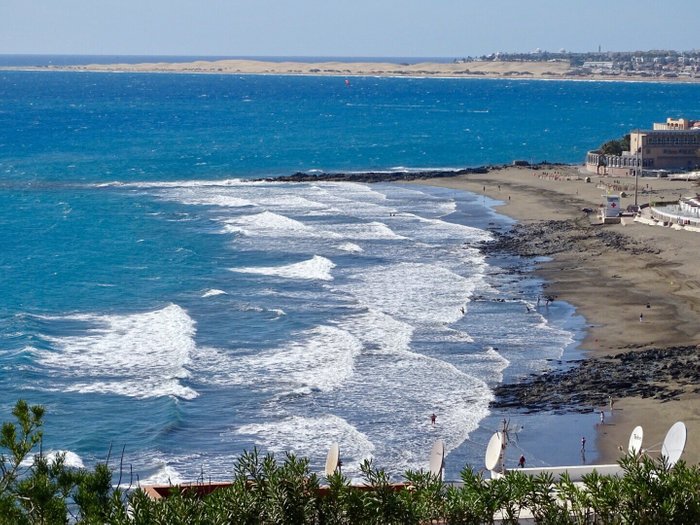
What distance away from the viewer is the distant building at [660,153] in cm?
10625

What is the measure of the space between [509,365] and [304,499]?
29.4m

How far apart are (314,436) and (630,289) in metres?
27.4

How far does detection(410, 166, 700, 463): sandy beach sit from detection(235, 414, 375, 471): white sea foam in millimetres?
8107

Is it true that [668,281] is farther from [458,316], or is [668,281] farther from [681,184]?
[681,184]

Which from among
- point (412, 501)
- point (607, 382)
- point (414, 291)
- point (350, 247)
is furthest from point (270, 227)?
point (412, 501)

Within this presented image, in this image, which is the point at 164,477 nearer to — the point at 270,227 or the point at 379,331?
the point at 379,331

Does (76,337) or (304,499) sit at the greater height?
(304,499)

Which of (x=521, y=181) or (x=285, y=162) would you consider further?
(x=285, y=162)

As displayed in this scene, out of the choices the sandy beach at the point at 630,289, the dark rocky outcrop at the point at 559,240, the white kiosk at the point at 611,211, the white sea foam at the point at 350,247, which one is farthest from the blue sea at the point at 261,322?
the white kiosk at the point at 611,211

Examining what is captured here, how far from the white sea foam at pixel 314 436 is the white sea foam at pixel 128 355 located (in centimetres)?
450

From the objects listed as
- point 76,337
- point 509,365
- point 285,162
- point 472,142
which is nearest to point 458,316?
point 509,365

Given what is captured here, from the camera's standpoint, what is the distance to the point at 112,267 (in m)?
67.5

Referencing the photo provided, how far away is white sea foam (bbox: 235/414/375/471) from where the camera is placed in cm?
3797

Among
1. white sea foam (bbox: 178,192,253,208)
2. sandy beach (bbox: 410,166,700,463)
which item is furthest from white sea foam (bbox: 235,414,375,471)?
white sea foam (bbox: 178,192,253,208)
